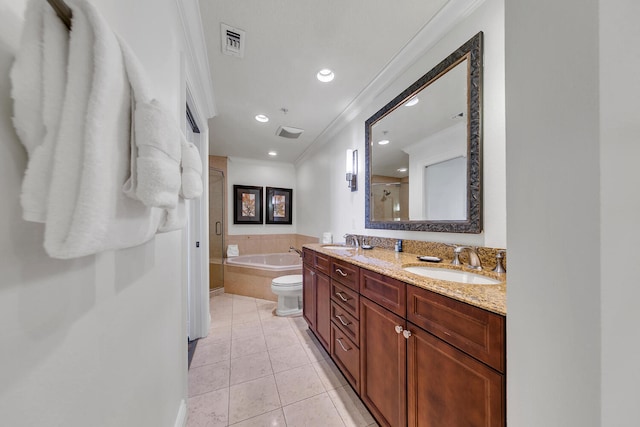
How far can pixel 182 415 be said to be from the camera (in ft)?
4.10

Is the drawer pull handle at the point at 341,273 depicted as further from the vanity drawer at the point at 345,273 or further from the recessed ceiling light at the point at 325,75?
the recessed ceiling light at the point at 325,75

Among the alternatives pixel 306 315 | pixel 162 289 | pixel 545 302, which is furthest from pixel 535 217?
pixel 306 315

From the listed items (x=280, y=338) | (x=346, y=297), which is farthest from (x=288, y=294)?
(x=346, y=297)

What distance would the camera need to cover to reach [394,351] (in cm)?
107

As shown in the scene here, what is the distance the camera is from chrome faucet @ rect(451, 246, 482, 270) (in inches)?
46.9

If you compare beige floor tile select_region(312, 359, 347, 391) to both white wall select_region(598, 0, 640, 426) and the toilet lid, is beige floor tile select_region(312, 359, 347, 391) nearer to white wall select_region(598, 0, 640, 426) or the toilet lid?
the toilet lid

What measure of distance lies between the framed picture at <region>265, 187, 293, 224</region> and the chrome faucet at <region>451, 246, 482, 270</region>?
11.4 feet

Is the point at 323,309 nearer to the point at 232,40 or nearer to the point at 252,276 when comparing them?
the point at 252,276

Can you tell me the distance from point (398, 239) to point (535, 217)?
1380mm

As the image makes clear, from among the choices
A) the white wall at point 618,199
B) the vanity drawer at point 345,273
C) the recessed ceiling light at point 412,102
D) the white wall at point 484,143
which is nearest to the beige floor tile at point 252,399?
the vanity drawer at point 345,273

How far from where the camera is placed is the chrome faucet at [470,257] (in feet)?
3.91

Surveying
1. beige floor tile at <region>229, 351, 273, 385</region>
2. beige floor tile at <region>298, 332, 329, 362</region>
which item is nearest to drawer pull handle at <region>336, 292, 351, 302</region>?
beige floor tile at <region>298, 332, 329, 362</region>

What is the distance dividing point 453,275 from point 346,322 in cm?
74

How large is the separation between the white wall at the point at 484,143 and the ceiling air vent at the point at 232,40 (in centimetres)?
119
